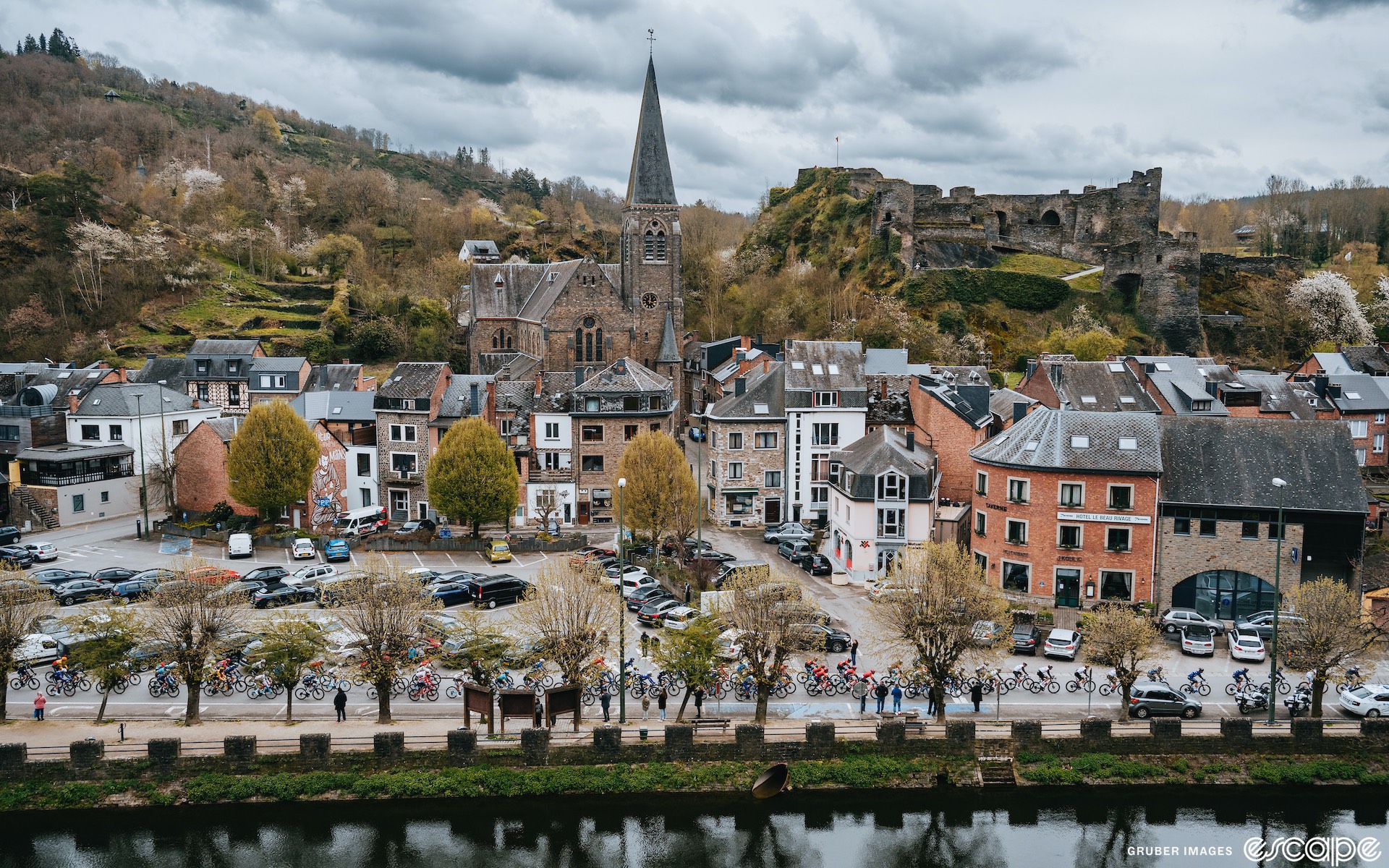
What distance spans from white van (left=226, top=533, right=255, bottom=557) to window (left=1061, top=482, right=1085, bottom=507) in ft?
109

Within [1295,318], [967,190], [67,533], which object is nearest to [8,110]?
[67,533]

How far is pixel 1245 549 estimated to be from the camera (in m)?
34.6

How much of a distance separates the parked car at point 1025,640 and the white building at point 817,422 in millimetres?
15778

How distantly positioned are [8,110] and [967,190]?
305 feet

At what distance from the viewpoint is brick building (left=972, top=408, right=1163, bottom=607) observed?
35.2 metres

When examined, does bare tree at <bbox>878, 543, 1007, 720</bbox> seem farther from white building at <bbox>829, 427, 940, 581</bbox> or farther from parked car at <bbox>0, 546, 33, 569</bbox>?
parked car at <bbox>0, 546, 33, 569</bbox>

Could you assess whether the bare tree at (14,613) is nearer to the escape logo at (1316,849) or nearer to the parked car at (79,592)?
the parked car at (79,592)

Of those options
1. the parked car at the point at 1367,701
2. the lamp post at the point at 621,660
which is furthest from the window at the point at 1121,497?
the lamp post at the point at 621,660

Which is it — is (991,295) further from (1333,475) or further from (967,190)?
(1333,475)

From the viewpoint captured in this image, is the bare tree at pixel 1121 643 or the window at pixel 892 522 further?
the window at pixel 892 522

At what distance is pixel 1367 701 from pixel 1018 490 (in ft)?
40.7

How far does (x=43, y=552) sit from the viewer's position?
41.9m

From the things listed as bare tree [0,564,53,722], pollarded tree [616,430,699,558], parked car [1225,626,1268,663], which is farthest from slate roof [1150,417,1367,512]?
bare tree [0,564,53,722]

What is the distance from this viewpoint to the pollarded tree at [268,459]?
44.8 m
